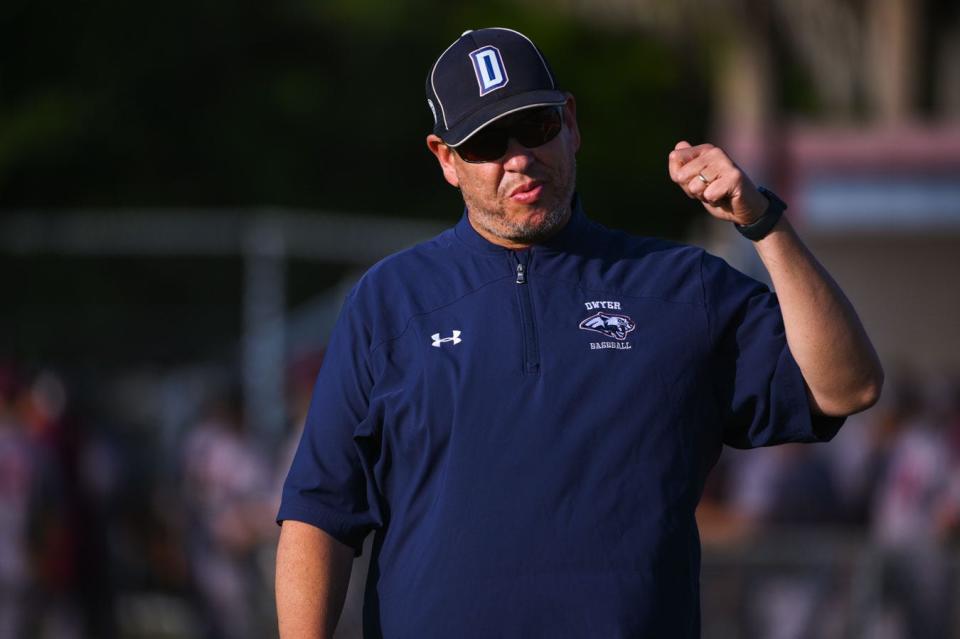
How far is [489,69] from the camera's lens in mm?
3506

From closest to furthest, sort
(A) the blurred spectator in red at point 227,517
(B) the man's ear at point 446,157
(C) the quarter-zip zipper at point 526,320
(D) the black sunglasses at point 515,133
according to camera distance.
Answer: (C) the quarter-zip zipper at point 526,320 < (D) the black sunglasses at point 515,133 < (B) the man's ear at point 446,157 < (A) the blurred spectator in red at point 227,517

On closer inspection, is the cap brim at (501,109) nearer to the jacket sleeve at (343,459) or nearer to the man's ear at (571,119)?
the man's ear at (571,119)

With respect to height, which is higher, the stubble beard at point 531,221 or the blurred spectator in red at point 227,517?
the stubble beard at point 531,221

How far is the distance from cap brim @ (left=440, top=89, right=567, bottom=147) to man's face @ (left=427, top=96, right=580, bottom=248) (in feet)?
0.20

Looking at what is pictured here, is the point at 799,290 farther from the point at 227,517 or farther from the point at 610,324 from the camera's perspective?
the point at 227,517

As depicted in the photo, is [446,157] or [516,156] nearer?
[516,156]

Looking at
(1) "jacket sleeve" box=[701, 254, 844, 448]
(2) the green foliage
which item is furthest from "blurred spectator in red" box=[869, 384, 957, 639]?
(2) the green foliage

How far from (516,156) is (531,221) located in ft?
0.42

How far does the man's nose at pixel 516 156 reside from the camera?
3.47m

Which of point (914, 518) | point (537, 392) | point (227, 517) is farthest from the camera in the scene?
point (227, 517)

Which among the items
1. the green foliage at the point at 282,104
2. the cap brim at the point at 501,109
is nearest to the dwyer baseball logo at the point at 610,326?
the cap brim at the point at 501,109

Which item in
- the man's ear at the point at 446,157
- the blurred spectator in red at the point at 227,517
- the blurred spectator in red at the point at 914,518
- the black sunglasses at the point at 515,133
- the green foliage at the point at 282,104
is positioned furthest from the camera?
the green foliage at the point at 282,104

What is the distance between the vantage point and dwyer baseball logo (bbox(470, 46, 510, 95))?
348 centimetres

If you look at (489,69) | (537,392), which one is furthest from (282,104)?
(537,392)
